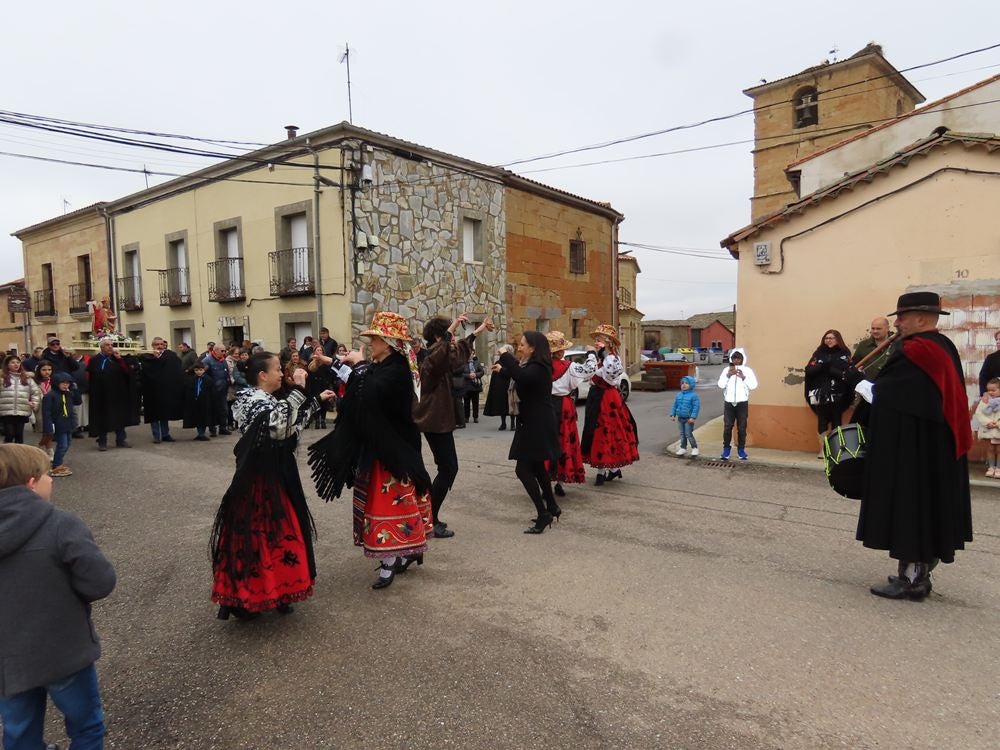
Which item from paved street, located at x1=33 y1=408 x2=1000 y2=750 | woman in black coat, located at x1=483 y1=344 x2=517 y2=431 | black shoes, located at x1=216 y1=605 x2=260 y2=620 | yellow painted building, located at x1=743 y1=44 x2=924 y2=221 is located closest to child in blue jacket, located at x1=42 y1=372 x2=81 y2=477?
paved street, located at x1=33 y1=408 x2=1000 y2=750

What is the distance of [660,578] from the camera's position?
4445mm

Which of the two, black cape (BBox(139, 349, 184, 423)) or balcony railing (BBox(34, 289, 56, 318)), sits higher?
balcony railing (BBox(34, 289, 56, 318))

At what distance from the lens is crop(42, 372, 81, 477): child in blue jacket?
28.1ft

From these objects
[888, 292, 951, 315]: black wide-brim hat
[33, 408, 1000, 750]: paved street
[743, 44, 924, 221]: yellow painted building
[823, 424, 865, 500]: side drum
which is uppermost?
[743, 44, 924, 221]: yellow painted building

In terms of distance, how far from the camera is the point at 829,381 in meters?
8.41

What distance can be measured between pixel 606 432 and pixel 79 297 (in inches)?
920

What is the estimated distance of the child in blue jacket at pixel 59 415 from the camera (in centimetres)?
856

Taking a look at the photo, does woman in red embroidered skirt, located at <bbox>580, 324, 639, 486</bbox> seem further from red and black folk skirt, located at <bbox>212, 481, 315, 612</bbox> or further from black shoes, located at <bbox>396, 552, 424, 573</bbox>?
red and black folk skirt, located at <bbox>212, 481, 315, 612</bbox>

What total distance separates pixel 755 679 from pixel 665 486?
14.5 feet

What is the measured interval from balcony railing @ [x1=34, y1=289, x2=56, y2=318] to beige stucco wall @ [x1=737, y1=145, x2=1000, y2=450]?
25764 millimetres

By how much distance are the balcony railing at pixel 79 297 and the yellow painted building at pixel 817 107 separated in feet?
86.8

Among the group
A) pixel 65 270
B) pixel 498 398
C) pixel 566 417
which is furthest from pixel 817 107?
pixel 65 270

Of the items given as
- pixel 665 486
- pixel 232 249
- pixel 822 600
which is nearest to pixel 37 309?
pixel 232 249

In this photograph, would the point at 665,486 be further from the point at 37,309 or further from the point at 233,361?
the point at 37,309
